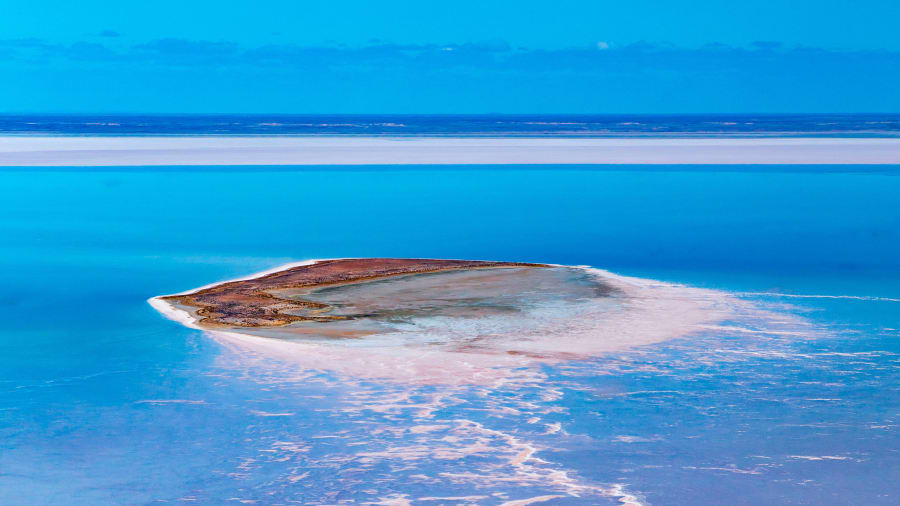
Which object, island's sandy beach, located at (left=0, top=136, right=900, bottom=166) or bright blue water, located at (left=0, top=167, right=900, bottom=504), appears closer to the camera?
bright blue water, located at (left=0, top=167, right=900, bottom=504)

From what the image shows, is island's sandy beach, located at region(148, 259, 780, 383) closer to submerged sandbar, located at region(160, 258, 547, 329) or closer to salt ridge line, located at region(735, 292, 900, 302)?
submerged sandbar, located at region(160, 258, 547, 329)

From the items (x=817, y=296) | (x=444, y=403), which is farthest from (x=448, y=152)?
(x=444, y=403)

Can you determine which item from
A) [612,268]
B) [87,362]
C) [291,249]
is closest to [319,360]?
[87,362]

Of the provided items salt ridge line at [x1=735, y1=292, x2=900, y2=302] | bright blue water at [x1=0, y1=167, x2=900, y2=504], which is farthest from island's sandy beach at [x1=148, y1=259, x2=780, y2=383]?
salt ridge line at [x1=735, y1=292, x2=900, y2=302]

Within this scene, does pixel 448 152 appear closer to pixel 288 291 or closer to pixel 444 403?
pixel 288 291

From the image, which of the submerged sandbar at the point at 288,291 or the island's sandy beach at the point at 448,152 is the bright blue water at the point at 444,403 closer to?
the submerged sandbar at the point at 288,291
